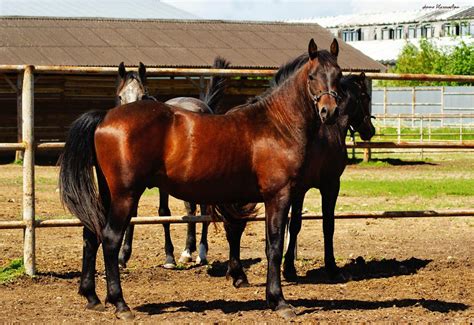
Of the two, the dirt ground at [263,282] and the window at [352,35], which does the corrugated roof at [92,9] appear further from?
the dirt ground at [263,282]

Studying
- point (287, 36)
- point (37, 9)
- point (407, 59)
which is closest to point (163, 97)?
point (287, 36)

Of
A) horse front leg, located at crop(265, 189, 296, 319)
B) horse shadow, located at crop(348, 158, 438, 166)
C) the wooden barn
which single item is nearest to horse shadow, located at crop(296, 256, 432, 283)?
horse front leg, located at crop(265, 189, 296, 319)

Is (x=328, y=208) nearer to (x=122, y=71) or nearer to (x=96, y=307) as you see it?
(x=122, y=71)

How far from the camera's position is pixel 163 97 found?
87.7ft

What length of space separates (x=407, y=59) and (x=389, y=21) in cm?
2073

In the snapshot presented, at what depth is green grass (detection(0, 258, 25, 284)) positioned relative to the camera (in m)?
8.20

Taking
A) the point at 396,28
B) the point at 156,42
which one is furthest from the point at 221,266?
the point at 396,28

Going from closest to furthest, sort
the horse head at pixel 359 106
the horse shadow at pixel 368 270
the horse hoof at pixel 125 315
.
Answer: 1. the horse hoof at pixel 125 315
2. the horse shadow at pixel 368 270
3. the horse head at pixel 359 106

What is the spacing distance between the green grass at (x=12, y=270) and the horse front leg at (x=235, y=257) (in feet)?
6.23

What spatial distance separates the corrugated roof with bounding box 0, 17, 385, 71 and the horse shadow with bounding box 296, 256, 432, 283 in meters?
16.7

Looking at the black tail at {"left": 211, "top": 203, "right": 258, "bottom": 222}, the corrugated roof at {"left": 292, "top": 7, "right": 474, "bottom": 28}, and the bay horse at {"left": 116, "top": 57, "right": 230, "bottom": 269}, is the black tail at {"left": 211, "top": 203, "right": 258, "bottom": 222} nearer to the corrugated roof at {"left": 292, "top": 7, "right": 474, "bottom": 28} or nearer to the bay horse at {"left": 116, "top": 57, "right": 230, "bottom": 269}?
the bay horse at {"left": 116, "top": 57, "right": 230, "bottom": 269}

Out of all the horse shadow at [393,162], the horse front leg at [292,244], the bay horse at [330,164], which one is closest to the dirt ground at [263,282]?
the horse front leg at [292,244]

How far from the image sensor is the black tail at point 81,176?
697cm

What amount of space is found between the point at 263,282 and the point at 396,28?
7505 cm
